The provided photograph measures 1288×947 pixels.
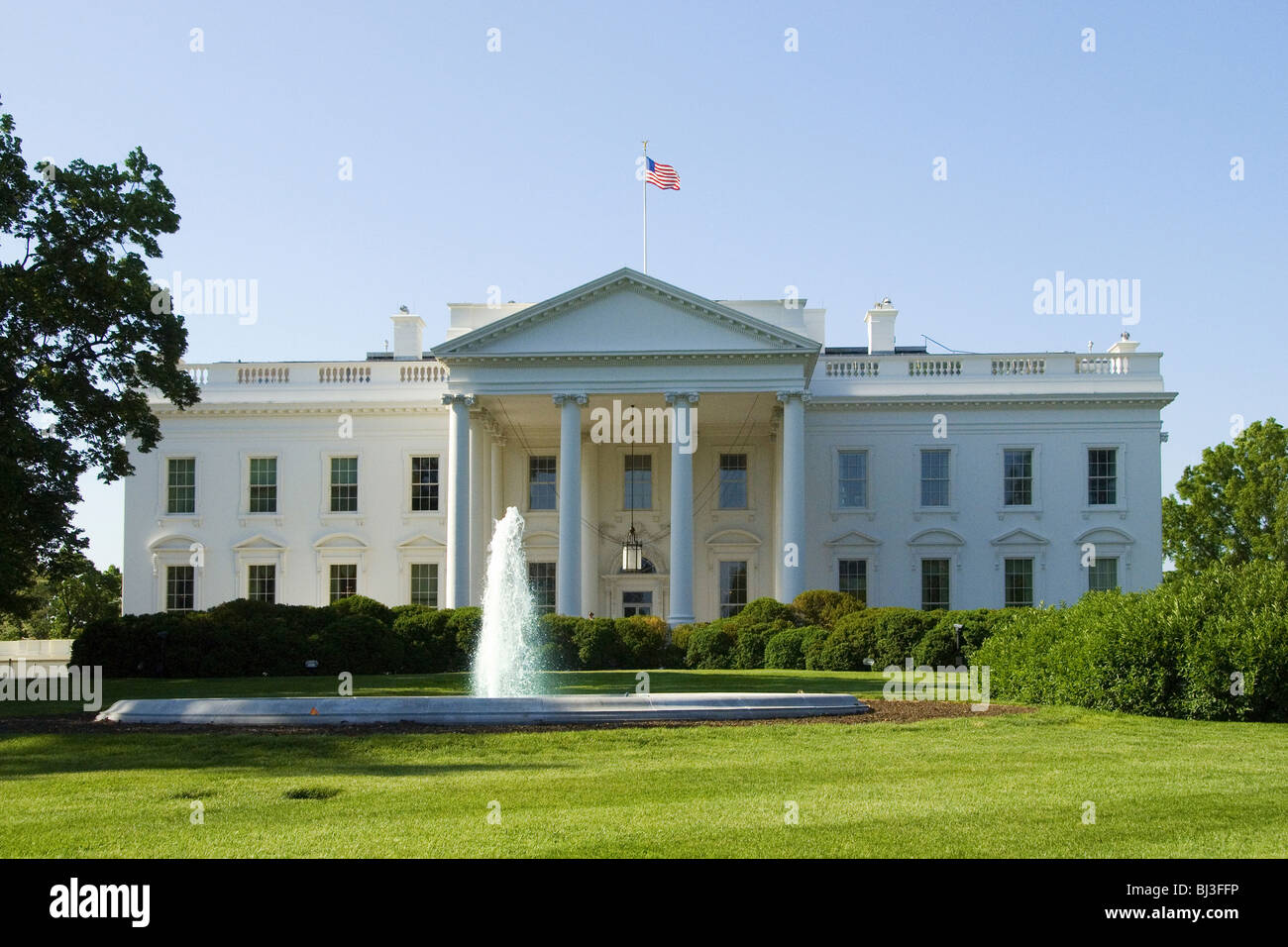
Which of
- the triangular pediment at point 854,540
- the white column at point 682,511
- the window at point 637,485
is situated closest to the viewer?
the white column at point 682,511

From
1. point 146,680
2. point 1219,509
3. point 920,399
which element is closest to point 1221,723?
point 146,680

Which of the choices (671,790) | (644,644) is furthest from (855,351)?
Result: (671,790)

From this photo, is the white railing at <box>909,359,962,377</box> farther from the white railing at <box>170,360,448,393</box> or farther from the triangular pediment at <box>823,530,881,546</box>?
the white railing at <box>170,360,448,393</box>

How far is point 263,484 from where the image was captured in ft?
149

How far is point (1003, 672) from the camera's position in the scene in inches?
825

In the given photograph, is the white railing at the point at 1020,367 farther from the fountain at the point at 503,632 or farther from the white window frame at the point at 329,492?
the white window frame at the point at 329,492

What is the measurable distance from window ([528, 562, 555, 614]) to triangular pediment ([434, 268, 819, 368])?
346 inches

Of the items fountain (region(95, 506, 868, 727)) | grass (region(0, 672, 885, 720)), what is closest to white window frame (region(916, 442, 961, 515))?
grass (region(0, 672, 885, 720))

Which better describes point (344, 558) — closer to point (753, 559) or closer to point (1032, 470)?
point (753, 559)

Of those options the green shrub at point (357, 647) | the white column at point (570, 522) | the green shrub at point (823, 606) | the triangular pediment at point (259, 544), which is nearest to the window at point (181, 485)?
the triangular pediment at point (259, 544)

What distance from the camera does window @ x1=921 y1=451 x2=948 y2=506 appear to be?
4503 centimetres

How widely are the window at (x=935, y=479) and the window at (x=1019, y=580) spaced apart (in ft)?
10.6

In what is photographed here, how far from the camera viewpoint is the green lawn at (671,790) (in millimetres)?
9078
